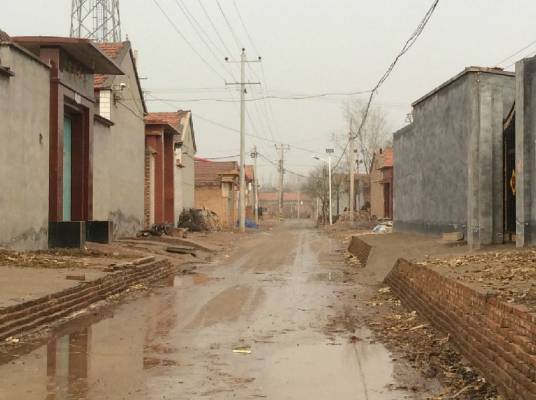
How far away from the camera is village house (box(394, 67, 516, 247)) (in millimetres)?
16141

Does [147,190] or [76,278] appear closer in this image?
[76,278]

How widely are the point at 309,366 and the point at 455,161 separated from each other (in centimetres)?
1213

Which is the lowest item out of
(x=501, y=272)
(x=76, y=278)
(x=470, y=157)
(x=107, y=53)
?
(x=76, y=278)

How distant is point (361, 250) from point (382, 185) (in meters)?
37.3

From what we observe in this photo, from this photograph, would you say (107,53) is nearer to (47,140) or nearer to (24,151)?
(47,140)

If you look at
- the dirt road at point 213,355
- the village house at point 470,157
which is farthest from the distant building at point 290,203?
the dirt road at point 213,355

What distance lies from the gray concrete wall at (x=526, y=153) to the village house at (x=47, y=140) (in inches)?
430

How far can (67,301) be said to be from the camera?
10.6 m

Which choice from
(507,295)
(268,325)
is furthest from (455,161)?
(507,295)

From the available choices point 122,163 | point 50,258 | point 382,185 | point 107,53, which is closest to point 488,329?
point 50,258

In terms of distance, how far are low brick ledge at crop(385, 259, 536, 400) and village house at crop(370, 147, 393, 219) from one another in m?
44.5

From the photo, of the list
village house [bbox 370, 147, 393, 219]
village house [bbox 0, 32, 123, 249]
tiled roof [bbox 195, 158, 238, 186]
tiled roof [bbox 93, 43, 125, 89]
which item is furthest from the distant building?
village house [bbox 0, 32, 123, 249]

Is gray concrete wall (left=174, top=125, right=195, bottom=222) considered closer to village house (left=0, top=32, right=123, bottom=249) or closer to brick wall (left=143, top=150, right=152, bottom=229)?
brick wall (left=143, top=150, right=152, bottom=229)

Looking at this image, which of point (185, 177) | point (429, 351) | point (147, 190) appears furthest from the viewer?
point (185, 177)
